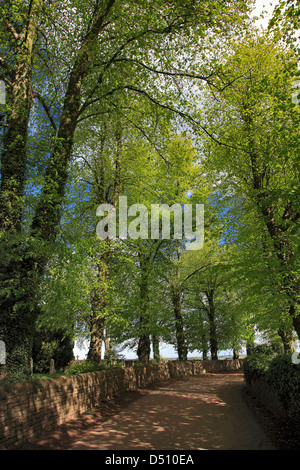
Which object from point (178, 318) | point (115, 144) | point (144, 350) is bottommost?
point (144, 350)

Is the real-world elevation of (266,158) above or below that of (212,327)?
above

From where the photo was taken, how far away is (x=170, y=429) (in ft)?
24.1

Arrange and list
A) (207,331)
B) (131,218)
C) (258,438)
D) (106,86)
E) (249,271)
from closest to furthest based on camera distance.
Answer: (258,438)
(106,86)
(249,271)
(131,218)
(207,331)

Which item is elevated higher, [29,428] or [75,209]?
[75,209]

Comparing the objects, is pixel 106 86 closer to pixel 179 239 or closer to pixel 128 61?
pixel 128 61

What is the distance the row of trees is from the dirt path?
84.3 inches

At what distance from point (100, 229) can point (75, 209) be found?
5.24 meters

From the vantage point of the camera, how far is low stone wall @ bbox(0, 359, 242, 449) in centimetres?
529

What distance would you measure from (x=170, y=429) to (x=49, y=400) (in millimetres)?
2841

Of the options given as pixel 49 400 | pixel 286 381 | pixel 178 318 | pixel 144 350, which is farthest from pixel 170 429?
pixel 178 318

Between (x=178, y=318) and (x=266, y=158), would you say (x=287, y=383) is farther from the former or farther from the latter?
(x=178, y=318)

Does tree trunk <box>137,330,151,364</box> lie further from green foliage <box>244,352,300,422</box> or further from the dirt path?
green foliage <box>244,352,300,422</box>

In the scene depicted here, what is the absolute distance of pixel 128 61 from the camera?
32.9 ft

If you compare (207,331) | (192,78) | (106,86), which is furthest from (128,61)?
(207,331)
